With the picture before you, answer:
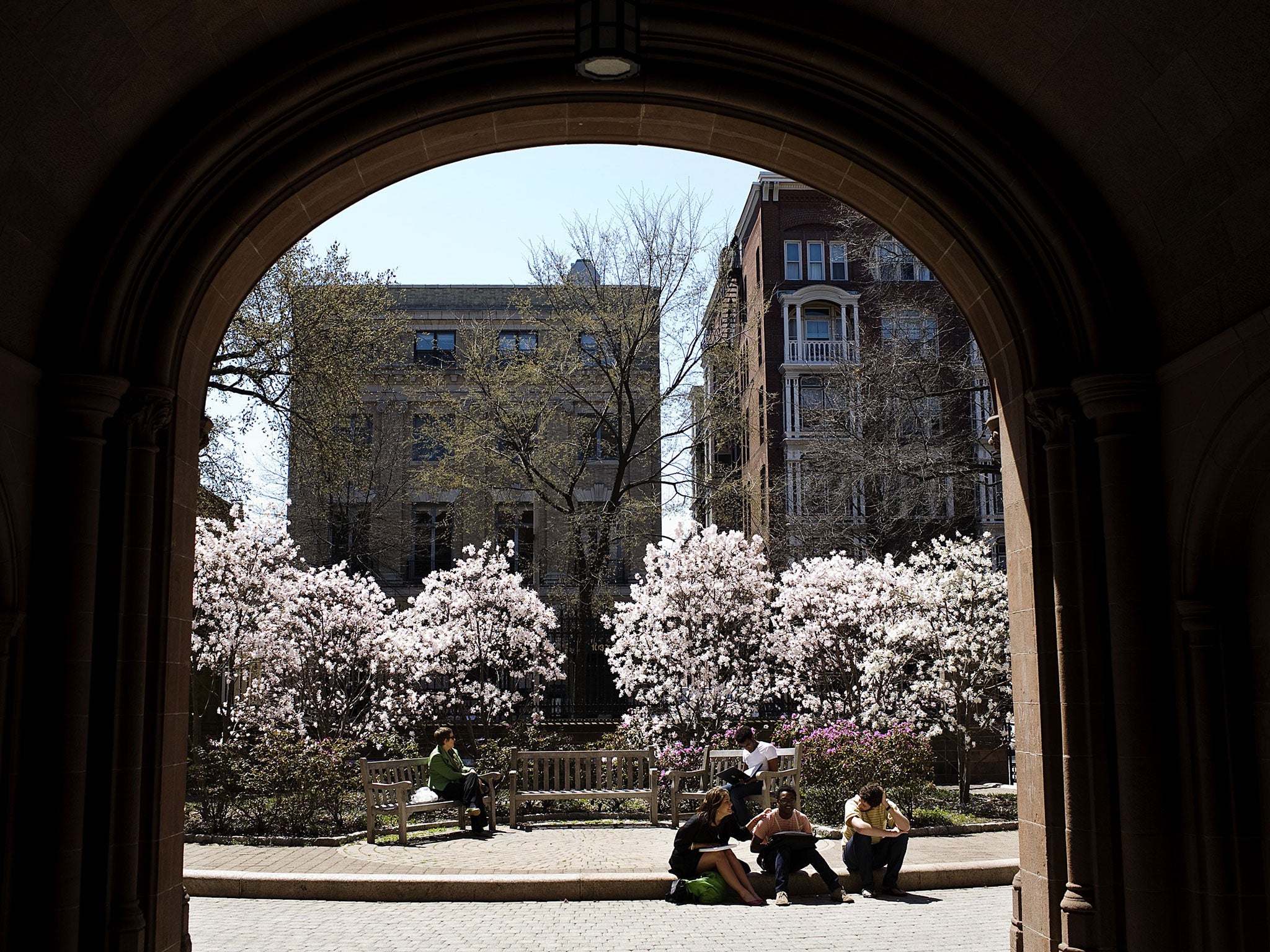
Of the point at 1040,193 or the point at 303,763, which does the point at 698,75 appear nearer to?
the point at 1040,193

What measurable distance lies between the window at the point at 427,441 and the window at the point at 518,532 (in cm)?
251

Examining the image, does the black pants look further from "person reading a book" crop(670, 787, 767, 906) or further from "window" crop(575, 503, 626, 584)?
"window" crop(575, 503, 626, 584)

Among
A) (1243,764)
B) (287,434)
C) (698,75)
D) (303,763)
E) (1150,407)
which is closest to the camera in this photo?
(1243,764)

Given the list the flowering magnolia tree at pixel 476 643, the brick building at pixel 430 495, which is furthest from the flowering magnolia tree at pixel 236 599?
the brick building at pixel 430 495

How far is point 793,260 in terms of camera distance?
39.2 metres

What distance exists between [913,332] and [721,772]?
26.0 m

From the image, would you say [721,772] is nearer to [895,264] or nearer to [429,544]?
[895,264]

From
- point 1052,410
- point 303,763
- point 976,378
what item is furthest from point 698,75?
point 976,378

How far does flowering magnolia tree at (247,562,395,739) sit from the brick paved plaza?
8.46 m

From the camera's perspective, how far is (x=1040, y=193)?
6.78 meters

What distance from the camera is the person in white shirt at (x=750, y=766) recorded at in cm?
1298

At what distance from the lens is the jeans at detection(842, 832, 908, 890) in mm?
10375

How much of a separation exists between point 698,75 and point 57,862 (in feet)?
19.3

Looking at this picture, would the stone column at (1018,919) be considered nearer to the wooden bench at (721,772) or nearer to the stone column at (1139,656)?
the stone column at (1139,656)
